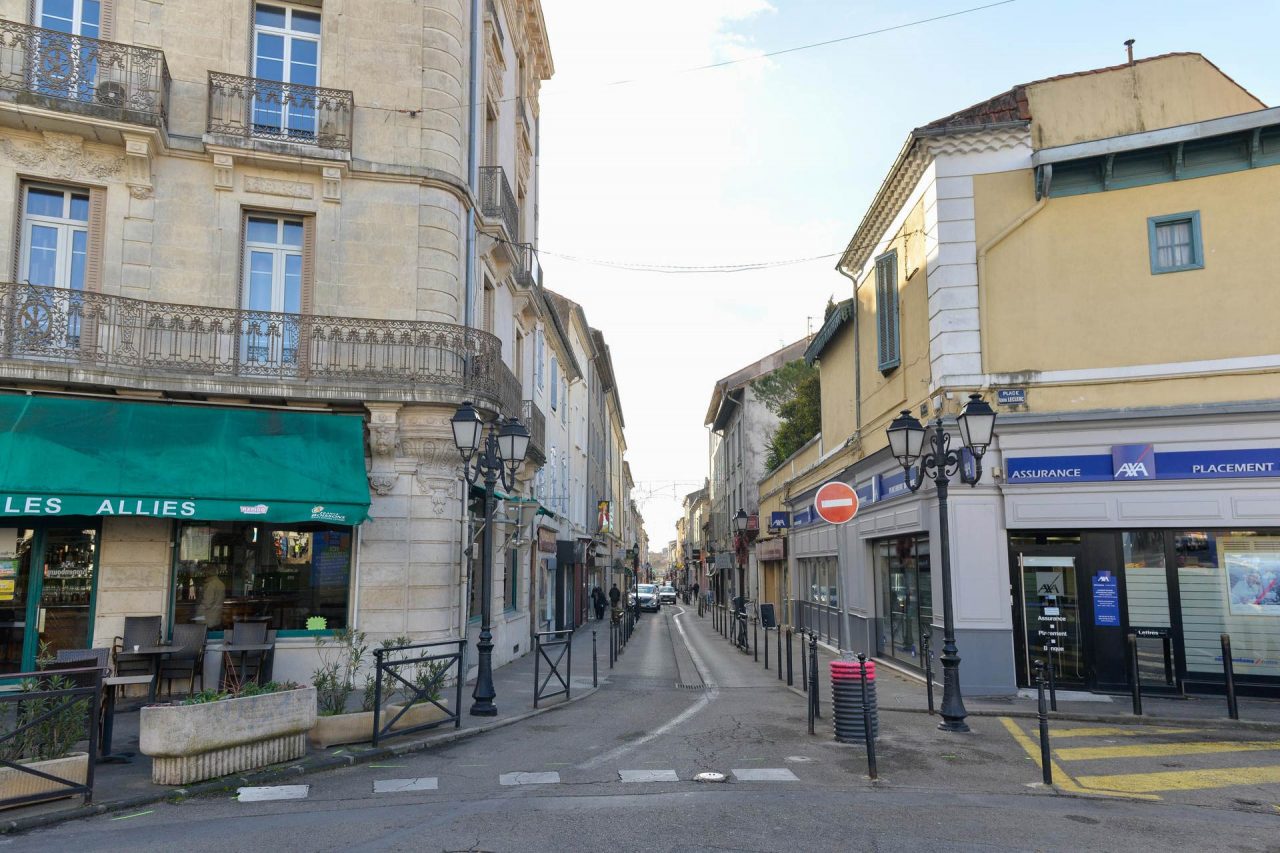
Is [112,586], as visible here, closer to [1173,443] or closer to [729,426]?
[1173,443]

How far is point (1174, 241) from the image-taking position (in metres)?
13.5

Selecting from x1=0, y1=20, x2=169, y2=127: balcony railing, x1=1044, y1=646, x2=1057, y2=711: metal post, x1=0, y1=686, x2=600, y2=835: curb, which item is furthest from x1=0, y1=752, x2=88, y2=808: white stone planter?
x1=1044, y1=646, x2=1057, y2=711: metal post

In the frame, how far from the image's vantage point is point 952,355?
13656 mm

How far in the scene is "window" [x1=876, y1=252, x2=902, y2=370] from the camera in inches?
643

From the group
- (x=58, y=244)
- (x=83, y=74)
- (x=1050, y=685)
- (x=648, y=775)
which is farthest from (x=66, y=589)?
(x=1050, y=685)

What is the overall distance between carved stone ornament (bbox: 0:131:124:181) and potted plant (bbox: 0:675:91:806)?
833cm

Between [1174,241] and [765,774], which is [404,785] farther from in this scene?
[1174,241]

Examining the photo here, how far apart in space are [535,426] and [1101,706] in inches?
520

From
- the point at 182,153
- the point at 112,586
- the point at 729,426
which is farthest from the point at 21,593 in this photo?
the point at 729,426

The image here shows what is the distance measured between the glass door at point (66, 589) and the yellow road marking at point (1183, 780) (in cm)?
1260

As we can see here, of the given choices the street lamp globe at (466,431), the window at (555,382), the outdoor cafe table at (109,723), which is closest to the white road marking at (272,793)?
the outdoor cafe table at (109,723)

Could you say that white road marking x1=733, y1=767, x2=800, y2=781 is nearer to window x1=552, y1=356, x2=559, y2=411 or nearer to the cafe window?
the cafe window

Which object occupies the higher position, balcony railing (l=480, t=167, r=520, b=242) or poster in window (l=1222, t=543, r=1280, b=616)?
balcony railing (l=480, t=167, r=520, b=242)

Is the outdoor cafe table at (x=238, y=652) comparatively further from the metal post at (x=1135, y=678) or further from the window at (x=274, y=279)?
the metal post at (x=1135, y=678)
